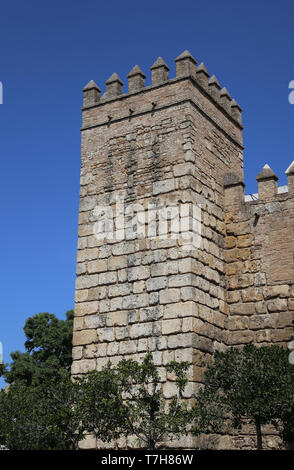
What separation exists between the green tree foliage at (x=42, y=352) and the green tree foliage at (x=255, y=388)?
1109 centimetres

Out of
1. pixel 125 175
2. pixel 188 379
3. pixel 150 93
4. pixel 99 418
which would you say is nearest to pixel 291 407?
pixel 188 379

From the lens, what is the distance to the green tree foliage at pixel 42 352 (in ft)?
64.1

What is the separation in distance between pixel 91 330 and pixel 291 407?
359 cm

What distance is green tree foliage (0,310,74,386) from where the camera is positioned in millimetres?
19547

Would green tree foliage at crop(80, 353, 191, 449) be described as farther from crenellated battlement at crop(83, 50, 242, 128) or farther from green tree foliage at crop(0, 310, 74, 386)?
green tree foliage at crop(0, 310, 74, 386)

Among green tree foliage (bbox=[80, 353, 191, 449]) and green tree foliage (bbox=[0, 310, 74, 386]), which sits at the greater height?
green tree foliage (bbox=[0, 310, 74, 386])

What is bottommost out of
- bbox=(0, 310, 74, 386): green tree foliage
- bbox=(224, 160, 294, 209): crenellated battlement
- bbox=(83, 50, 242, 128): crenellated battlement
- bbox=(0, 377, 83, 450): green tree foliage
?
bbox=(0, 377, 83, 450): green tree foliage

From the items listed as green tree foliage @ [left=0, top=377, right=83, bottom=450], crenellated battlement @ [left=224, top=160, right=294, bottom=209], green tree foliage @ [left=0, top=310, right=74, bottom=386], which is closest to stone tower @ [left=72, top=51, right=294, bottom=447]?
crenellated battlement @ [left=224, top=160, right=294, bottom=209]

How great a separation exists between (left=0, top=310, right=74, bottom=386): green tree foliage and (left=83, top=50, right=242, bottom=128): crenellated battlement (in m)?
9.95

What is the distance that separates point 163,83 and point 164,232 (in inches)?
107

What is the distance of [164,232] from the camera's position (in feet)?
33.1

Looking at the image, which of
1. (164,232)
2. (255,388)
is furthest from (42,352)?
(255,388)

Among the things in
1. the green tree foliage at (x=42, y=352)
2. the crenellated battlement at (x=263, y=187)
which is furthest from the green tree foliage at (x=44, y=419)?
the green tree foliage at (x=42, y=352)

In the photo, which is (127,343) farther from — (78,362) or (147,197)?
(147,197)
